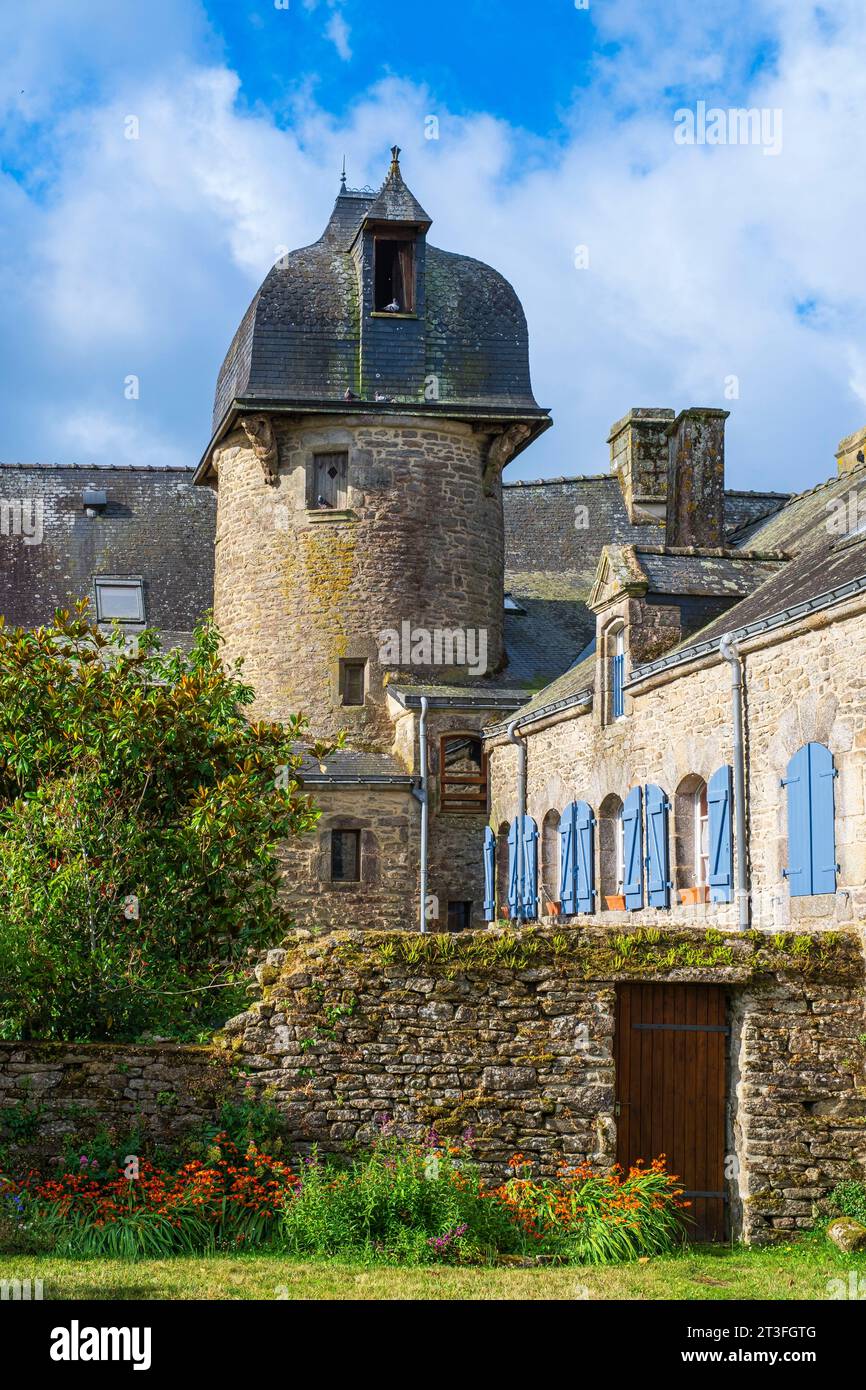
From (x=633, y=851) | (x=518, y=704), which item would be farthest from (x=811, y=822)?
(x=518, y=704)

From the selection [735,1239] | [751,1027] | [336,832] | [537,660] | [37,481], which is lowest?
[735,1239]

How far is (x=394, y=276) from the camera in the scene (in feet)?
92.6

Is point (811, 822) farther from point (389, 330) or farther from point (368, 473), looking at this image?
point (389, 330)

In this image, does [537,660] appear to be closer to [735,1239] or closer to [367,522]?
[367,522]

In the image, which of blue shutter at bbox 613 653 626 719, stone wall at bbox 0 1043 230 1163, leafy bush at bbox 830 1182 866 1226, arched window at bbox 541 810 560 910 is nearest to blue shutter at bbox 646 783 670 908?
blue shutter at bbox 613 653 626 719

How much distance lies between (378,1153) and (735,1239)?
2.45 metres

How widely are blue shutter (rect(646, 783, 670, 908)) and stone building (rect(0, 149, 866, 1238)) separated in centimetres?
4

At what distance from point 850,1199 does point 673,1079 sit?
138 centimetres

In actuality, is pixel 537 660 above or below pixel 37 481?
below

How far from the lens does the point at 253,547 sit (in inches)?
1072

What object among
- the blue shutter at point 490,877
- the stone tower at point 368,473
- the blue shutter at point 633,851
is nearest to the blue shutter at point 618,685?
the blue shutter at point 633,851

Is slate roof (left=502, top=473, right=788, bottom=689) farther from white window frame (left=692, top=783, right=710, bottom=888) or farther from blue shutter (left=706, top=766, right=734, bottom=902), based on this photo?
blue shutter (left=706, top=766, right=734, bottom=902)
